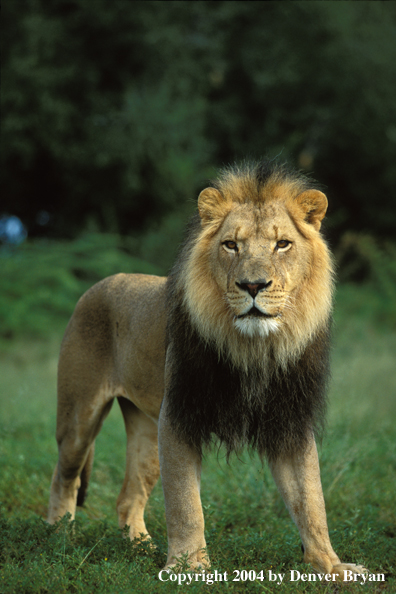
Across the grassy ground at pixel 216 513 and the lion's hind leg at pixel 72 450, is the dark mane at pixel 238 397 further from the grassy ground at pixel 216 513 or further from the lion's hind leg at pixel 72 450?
the lion's hind leg at pixel 72 450

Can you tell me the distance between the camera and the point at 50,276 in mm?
13500

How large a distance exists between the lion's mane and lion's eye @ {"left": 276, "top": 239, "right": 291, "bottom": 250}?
0.16 metres

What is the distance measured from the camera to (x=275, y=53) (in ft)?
74.8

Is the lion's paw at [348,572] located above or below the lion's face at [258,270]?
below

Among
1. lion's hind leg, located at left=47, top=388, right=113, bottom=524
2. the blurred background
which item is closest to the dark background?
the blurred background

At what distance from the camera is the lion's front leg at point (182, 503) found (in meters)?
3.37

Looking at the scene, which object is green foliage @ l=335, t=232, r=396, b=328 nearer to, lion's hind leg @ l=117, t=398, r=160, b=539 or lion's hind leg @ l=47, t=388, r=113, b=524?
lion's hind leg @ l=117, t=398, r=160, b=539

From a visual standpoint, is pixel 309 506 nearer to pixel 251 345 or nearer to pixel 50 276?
pixel 251 345

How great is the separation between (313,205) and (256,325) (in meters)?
0.76

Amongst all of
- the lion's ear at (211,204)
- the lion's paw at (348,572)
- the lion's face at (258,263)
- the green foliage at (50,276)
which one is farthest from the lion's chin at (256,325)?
the green foliage at (50,276)

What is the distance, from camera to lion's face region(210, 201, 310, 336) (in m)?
3.11

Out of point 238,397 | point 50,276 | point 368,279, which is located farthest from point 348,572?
point 368,279

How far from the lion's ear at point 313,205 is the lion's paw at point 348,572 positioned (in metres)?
1.65

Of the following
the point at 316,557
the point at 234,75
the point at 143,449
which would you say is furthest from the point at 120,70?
the point at 316,557
